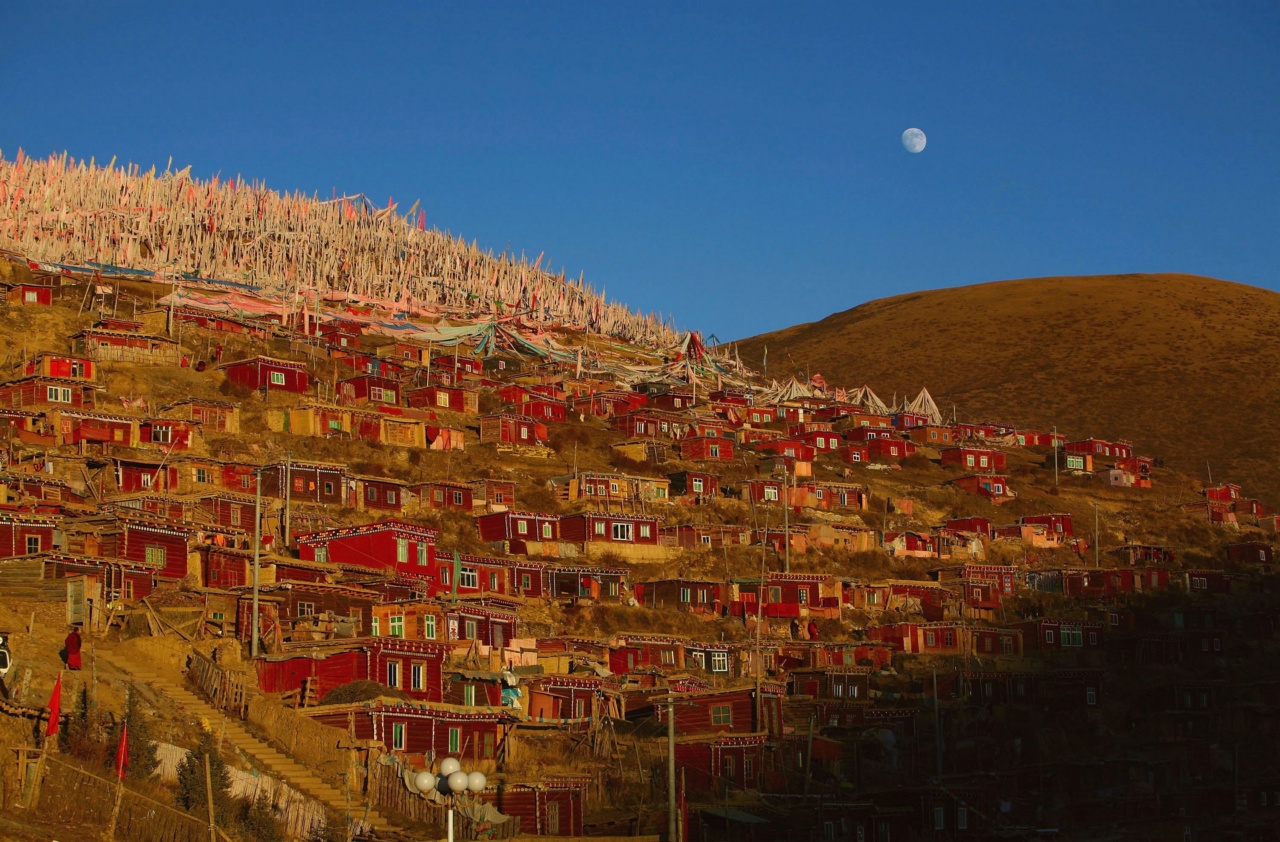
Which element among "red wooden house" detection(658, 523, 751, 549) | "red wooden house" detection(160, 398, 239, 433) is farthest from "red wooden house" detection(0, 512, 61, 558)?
"red wooden house" detection(658, 523, 751, 549)

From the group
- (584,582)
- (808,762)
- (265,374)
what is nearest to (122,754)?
(808,762)

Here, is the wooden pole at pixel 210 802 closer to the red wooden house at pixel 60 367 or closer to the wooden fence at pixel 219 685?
the wooden fence at pixel 219 685

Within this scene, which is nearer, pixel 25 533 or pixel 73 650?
pixel 73 650

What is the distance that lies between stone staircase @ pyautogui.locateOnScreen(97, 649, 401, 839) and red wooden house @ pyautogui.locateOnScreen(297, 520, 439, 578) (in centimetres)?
1770

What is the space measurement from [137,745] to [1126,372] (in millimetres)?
144567

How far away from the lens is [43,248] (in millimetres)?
118188

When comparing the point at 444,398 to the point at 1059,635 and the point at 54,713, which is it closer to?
the point at 1059,635

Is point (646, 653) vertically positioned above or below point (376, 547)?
below

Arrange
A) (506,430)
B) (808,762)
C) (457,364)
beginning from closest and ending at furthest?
(808,762), (506,430), (457,364)

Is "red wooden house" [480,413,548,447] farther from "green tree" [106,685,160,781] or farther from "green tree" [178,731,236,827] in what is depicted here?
"green tree" [178,731,236,827]

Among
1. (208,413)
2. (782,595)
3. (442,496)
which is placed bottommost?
(782,595)

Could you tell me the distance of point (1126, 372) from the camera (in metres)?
164

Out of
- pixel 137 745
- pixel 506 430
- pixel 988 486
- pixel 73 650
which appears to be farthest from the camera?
pixel 988 486

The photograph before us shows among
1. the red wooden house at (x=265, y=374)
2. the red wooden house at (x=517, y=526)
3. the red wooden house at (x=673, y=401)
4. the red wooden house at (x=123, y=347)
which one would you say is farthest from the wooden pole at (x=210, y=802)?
the red wooden house at (x=673, y=401)
